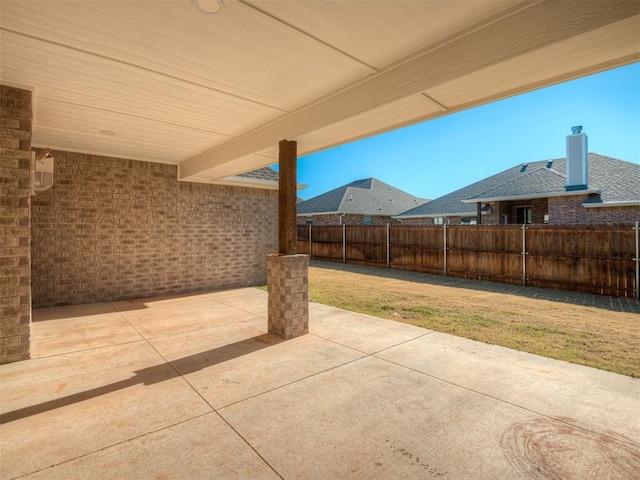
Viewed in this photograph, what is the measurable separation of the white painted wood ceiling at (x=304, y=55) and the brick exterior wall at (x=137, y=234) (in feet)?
8.66

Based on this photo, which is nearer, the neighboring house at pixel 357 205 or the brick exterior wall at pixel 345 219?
the brick exterior wall at pixel 345 219

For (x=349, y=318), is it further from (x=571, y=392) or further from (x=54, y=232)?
(x=54, y=232)

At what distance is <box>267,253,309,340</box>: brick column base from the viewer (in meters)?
4.94

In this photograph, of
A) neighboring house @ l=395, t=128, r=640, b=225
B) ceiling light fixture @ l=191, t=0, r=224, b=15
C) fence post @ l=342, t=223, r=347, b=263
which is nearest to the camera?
ceiling light fixture @ l=191, t=0, r=224, b=15

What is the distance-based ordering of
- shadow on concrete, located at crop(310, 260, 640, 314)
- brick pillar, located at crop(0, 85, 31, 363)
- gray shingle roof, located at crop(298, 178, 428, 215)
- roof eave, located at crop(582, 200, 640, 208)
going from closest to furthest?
1. brick pillar, located at crop(0, 85, 31, 363)
2. shadow on concrete, located at crop(310, 260, 640, 314)
3. roof eave, located at crop(582, 200, 640, 208)
4. gray shingle roof, located at crop(298, 178, 428, 215)

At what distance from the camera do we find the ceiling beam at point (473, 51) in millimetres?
2234

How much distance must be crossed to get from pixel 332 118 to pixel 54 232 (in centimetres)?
658

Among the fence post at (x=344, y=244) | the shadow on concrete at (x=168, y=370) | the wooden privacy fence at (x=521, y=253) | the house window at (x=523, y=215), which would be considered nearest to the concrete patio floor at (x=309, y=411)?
the shadow on concrete at (x=168, y=370)

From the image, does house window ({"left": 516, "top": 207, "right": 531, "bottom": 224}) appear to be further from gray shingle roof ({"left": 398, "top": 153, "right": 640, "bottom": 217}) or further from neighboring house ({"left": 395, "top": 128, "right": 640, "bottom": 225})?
gray shingle roof ({"left": 398, "top": 153, "right": 640, "bottom": 217})

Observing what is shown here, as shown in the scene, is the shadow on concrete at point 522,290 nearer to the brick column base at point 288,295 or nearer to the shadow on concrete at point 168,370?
the brick column base at point 288,295

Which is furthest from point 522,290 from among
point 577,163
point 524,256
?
point 577,163

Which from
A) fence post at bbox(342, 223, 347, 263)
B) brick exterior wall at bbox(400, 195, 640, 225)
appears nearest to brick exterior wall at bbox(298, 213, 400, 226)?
fence post at bbox(342, 223, 347, 263)

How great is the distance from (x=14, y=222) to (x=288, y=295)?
3682 mm

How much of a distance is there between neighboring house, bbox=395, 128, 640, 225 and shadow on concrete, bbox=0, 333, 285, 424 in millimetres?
15166
